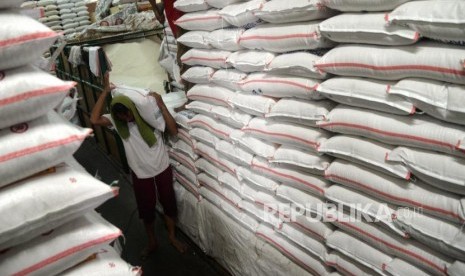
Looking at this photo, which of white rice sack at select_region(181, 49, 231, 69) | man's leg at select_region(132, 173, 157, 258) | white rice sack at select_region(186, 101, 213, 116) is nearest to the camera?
white rice sack at select_region(181, 49, 231, 69)

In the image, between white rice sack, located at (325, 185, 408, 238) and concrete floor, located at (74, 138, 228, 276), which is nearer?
white rice sack, located at (325, 185, 408, 238)

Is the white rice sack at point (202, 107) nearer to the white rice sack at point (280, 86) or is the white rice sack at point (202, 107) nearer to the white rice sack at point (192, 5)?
the white rice sack at point (280, 86)

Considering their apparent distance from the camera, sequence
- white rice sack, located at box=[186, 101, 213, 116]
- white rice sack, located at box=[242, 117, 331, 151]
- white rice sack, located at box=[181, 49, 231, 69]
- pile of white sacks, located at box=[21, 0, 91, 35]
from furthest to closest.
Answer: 1. pile of white sacks, located at box=[21, 0, 91, 35]
2. white rice sack, located at box=[186, 101, 213, 116]
3. white rice sack, located at box=[181, 49, 231, 69]
4. white rice sack, located at box=[242, 117, 331, 151]

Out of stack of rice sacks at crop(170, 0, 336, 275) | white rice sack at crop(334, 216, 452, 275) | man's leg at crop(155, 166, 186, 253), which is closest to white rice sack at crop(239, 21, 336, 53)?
stack of rice sacks at crop(170, 0, 336, 275)

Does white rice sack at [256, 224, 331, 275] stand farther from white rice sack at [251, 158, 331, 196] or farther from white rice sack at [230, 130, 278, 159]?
white rice sack at [230, 130, 278, 159]

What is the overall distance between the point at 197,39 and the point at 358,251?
2.15 metres

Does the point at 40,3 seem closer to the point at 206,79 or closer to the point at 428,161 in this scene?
the point at 206,79

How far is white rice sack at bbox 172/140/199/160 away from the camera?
12.4 ft

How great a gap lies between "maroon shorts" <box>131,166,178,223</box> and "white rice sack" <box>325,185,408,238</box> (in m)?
2.33

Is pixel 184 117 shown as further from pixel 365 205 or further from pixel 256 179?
pixel 365 205

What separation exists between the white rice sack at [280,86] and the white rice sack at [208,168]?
966 millimetres

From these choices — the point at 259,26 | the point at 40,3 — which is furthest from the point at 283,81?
the point at 40,3

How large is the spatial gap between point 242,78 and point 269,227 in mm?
1213

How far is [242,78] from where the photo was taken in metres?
2.75
